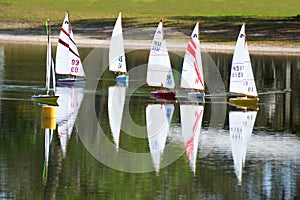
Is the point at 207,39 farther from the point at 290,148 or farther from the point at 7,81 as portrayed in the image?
the point at 290,148

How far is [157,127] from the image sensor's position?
174 ft

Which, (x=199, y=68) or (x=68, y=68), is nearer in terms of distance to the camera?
(x=199, y=68)

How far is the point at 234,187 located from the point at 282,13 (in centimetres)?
12941

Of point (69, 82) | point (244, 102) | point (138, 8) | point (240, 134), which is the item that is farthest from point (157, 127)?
point (138, 8)

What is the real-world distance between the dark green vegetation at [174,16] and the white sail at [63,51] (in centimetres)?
5319

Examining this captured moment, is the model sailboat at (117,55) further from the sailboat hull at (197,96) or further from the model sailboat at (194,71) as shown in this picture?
the sailboat hull at (197,96)

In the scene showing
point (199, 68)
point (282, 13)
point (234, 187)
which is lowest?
point (234, 187)

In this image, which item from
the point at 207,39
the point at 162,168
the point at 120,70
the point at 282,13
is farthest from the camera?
the point at 282,13

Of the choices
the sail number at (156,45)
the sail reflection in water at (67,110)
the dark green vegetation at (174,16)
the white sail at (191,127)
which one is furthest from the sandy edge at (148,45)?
the white sail at (191,127)

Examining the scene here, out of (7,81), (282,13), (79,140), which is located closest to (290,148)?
(79,140)

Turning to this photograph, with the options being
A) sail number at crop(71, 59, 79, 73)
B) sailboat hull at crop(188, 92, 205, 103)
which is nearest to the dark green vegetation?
sail number at crop(71, 59, 79, 73)

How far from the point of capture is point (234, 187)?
37.8m

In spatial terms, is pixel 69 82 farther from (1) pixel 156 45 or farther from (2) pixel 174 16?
(2) pixel 174 16

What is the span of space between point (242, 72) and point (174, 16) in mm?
91446
